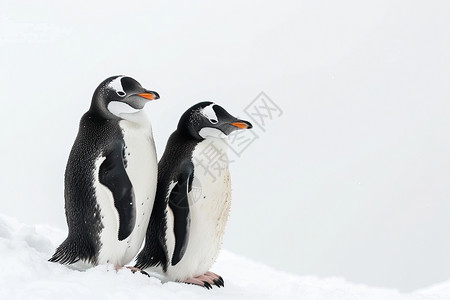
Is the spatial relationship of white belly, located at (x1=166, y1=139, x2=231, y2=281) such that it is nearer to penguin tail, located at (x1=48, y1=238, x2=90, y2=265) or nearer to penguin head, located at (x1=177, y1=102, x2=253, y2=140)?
penguin head, located at (x1=177, y1=102, x2=253, y2=140)

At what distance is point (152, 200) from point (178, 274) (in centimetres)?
38

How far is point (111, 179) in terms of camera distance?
2.45 metres

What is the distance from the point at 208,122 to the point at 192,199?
0.38m

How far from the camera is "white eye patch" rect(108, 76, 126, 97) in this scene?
8.45ft

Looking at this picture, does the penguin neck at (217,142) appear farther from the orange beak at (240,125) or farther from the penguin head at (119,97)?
the penguin head at (119,97)

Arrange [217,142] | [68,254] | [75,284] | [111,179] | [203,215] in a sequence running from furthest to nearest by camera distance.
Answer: [217,142] < [203,215] < [68,254] < [111,179] < [75,284]

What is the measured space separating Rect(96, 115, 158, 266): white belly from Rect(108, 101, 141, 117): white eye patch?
0.16 ft

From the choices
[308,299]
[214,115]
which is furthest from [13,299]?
[308,299]

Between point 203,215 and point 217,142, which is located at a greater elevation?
point 217,142

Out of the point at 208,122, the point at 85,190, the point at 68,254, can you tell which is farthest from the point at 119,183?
the point at 208,122

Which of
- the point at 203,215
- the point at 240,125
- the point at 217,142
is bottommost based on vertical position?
the point at 203,215

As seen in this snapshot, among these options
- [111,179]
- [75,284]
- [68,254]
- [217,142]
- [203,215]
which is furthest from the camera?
[217,142]

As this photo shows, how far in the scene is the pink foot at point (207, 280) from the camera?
2.70 meters

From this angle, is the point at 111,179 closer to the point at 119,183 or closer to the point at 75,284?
the point at 119,183
